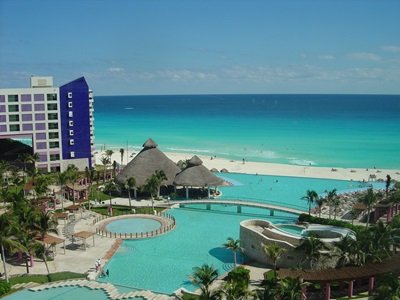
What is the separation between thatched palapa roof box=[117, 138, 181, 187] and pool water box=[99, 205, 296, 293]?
8.29 metres

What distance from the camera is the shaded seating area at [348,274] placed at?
2962 centimetres

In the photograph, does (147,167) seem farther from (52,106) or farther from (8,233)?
(8,233)

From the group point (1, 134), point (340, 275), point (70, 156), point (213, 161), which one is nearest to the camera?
point (340, 275)

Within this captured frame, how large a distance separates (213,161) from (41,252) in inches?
2405

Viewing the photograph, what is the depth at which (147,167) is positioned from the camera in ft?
198

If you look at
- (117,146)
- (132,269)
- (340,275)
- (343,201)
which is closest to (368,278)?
(340,275)

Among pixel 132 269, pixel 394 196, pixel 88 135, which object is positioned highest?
pixel 88 135

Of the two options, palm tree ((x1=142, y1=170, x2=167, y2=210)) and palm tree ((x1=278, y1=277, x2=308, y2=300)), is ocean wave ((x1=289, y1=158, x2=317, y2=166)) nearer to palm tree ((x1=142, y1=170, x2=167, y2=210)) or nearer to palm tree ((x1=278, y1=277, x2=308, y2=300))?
palm tree ((x1=142, y1=170, x2=167, y2=210))

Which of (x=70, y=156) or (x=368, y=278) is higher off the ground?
(x=70, y=156)

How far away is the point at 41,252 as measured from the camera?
113ft

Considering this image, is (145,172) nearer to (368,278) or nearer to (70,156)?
(70,156)

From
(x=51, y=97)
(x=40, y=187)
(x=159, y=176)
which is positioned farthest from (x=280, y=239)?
(x=51, y=97)

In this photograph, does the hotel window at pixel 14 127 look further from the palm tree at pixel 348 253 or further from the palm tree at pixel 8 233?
the palm tree at pixel 348 253

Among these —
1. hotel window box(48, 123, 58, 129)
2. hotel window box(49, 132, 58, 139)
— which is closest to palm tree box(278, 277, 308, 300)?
hotel window box(49, 132, 58, 139)
